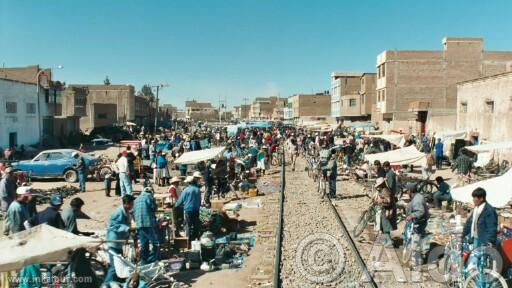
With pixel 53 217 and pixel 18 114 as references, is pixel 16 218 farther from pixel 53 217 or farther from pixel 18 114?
pixel 18 114

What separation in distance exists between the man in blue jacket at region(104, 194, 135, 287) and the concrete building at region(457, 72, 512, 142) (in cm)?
2253

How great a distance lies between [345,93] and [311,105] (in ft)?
114

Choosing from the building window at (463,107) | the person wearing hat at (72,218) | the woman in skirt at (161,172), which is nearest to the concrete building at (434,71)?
the building window at (463,107)

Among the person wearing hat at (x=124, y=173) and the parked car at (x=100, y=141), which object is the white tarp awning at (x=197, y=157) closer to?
the person wearing hat at (x=124, y=173)

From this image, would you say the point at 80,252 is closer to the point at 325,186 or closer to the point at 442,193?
the point at 442,193

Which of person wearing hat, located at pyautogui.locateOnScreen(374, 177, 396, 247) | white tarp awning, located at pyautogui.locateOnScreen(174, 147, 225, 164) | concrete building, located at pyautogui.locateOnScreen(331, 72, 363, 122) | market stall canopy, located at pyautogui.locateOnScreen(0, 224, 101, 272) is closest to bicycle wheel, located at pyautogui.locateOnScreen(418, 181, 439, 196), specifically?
person wearing hat, located at pyautogui.locateOnScreen(374, 177, 396, 247)

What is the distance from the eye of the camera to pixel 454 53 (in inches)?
2144

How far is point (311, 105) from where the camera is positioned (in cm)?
12062

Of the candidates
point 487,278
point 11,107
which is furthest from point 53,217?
point 11,107

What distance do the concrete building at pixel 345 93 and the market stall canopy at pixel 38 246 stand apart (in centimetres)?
7000

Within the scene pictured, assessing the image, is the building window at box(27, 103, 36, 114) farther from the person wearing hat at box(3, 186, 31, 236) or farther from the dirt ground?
the person wearing hat at box(3, 186, 31, 236)

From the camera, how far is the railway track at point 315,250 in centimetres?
923

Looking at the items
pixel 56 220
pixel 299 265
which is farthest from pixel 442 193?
pixel 56 220

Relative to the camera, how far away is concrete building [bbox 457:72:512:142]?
26312 mm
